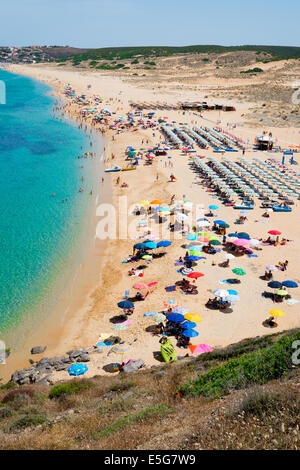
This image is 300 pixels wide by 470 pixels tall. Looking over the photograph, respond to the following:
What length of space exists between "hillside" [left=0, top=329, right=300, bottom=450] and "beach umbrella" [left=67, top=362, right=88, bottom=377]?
1.24 m

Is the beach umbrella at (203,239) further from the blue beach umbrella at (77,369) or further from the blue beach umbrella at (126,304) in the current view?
the blue beach umbrella at (77,369)

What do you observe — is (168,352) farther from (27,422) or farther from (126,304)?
(27,422)

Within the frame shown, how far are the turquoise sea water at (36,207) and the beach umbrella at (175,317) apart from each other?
294 inches

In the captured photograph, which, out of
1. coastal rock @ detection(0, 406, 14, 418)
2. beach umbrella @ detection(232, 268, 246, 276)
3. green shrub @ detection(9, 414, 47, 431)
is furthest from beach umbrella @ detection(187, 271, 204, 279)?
green shrub @ detection(9, 414, 47, 431)

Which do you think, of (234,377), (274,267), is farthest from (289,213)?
(234,377)

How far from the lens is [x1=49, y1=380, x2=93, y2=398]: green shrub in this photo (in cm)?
1126

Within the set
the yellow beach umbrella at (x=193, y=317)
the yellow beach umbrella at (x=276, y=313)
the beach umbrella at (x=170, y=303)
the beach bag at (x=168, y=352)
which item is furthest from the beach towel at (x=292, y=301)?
the beach bag at (x=168, y=352)

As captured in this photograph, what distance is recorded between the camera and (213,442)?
613 cm

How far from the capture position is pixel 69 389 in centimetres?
1133

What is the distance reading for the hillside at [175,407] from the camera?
6.39 m

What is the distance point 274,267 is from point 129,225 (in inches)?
445

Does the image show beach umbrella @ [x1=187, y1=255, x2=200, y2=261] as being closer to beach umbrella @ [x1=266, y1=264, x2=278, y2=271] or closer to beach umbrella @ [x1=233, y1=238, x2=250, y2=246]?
beach umbrella @ [x1=233, y1=238, x2=250, y2=246]

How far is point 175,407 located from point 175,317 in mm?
6575

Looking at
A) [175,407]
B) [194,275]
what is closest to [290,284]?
[194,275]
